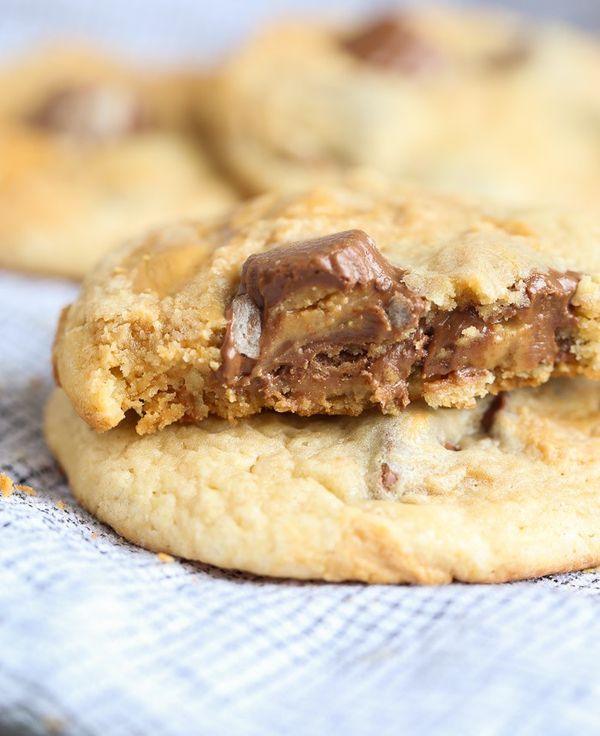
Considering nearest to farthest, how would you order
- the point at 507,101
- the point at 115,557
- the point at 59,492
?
A: the point at 115,557
the point at 59,492
the point at 507,101

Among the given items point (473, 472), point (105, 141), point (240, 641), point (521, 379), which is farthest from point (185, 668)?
point (105, 141)

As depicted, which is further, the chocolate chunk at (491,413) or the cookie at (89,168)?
the cookie at (89,168)

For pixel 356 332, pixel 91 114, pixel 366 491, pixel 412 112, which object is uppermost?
pixel 412 112

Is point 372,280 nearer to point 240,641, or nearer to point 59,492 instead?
point 240,641

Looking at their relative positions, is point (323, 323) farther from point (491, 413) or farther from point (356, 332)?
point (491, 413)

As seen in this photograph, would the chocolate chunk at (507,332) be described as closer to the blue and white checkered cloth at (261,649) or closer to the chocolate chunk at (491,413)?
the chocolate chunk at (491,413)

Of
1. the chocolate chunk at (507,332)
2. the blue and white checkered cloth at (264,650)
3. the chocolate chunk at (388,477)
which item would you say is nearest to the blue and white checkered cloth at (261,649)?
the blue and white checkered cloth at (264,650)

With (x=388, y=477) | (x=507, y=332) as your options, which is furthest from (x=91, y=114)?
(x=388, y=477)
